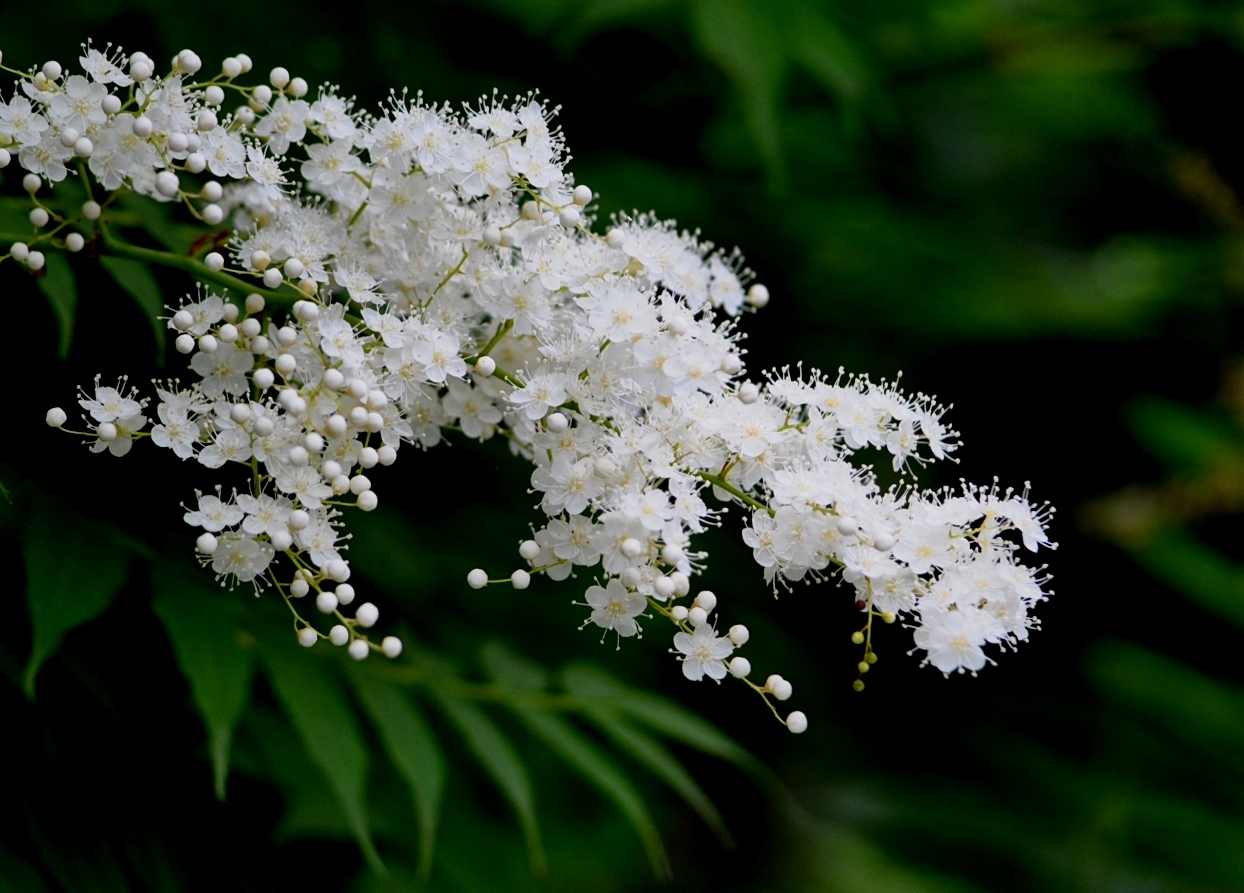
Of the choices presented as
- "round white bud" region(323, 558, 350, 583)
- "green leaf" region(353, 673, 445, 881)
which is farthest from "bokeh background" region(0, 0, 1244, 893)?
"round white bud" region(323, 558, 350, 583)

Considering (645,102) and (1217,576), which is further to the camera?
(1217,576)

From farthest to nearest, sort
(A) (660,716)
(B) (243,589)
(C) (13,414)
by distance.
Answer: (A) (660,716) < (B) (243,589) < (C) (13,414)

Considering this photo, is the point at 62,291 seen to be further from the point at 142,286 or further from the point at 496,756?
the point at 496,756

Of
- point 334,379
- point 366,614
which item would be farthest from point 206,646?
point 334,379

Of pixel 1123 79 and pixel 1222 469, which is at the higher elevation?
pixel 1123 79

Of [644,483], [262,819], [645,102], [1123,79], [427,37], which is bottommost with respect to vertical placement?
[262,819]

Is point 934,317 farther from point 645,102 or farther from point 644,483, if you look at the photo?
point 644,483

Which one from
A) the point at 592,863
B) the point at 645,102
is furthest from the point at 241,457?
the point at 592,863
